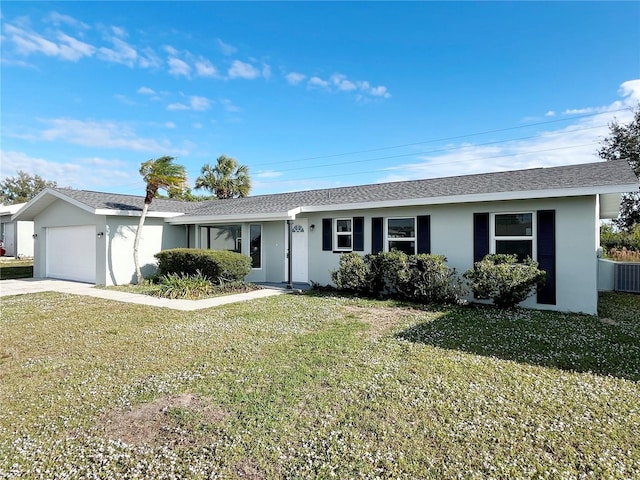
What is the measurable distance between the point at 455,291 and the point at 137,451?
7874 mm

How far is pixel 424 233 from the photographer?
9.98 meters

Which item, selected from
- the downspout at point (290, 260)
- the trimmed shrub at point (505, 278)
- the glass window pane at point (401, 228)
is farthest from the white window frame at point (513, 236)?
the downspout at point (290, 260)

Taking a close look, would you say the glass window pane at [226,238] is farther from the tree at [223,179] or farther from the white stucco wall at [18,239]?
the white stucco wall at [18,239]

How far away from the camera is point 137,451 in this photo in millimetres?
2795

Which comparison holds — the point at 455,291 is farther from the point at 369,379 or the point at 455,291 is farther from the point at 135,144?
the point at 135,144

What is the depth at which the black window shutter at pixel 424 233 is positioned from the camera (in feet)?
32.4

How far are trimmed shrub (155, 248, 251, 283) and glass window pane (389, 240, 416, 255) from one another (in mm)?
5042

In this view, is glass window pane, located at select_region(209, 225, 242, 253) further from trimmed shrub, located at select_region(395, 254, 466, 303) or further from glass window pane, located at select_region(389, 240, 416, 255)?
trimmed shrub, located at select_region(395, 254, 466, 303)

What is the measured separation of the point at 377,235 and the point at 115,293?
333 inches

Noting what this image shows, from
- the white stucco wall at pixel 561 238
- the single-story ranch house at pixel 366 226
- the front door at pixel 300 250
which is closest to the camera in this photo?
the white stucco wall at pixel 561 238

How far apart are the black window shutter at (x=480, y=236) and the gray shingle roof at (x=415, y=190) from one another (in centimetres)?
69

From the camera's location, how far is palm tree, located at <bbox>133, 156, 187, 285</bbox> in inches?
483

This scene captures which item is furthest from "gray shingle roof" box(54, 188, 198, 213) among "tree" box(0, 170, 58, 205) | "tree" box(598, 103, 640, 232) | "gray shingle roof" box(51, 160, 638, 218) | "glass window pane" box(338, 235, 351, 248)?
"tree" box(0, 170, 58, 205)

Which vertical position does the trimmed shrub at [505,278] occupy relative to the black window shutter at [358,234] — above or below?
below
